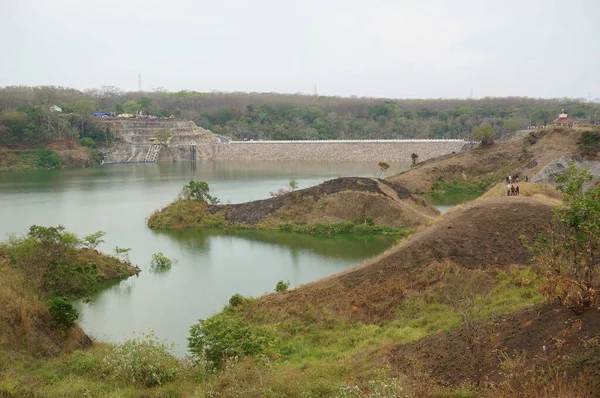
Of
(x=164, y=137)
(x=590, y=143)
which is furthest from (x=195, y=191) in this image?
(x=164, y=137)

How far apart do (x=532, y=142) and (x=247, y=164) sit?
37.7 meters

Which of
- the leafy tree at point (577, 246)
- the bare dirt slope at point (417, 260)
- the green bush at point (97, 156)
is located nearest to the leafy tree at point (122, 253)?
the bare dirt slope at point (417, 260)

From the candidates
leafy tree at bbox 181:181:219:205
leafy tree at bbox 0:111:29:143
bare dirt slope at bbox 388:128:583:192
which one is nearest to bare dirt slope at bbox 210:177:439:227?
leafy tree at bbox 181:181:219:205

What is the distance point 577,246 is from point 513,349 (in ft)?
6.75

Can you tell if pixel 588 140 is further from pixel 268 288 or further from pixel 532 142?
pixel 268 288

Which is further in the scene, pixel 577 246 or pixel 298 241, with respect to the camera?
pixel 298 241

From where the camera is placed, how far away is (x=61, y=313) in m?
12.7

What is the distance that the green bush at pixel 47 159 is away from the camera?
210ft

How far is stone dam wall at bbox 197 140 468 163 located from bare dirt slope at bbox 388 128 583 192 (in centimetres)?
1894

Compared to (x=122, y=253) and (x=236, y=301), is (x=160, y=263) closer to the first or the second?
(x=122, y=253)

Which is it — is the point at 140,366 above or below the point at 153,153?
below

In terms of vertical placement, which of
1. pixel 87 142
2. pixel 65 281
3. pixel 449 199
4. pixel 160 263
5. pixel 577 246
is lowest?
pixel 160 263


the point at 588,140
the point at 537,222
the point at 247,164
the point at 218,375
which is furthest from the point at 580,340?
the point at 247,164

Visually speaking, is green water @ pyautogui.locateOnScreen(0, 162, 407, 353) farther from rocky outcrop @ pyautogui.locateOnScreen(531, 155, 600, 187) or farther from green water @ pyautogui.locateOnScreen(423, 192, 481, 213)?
rocky outcrop @ pyautogui.locateOnScreen(531, 155, 600, 187)
